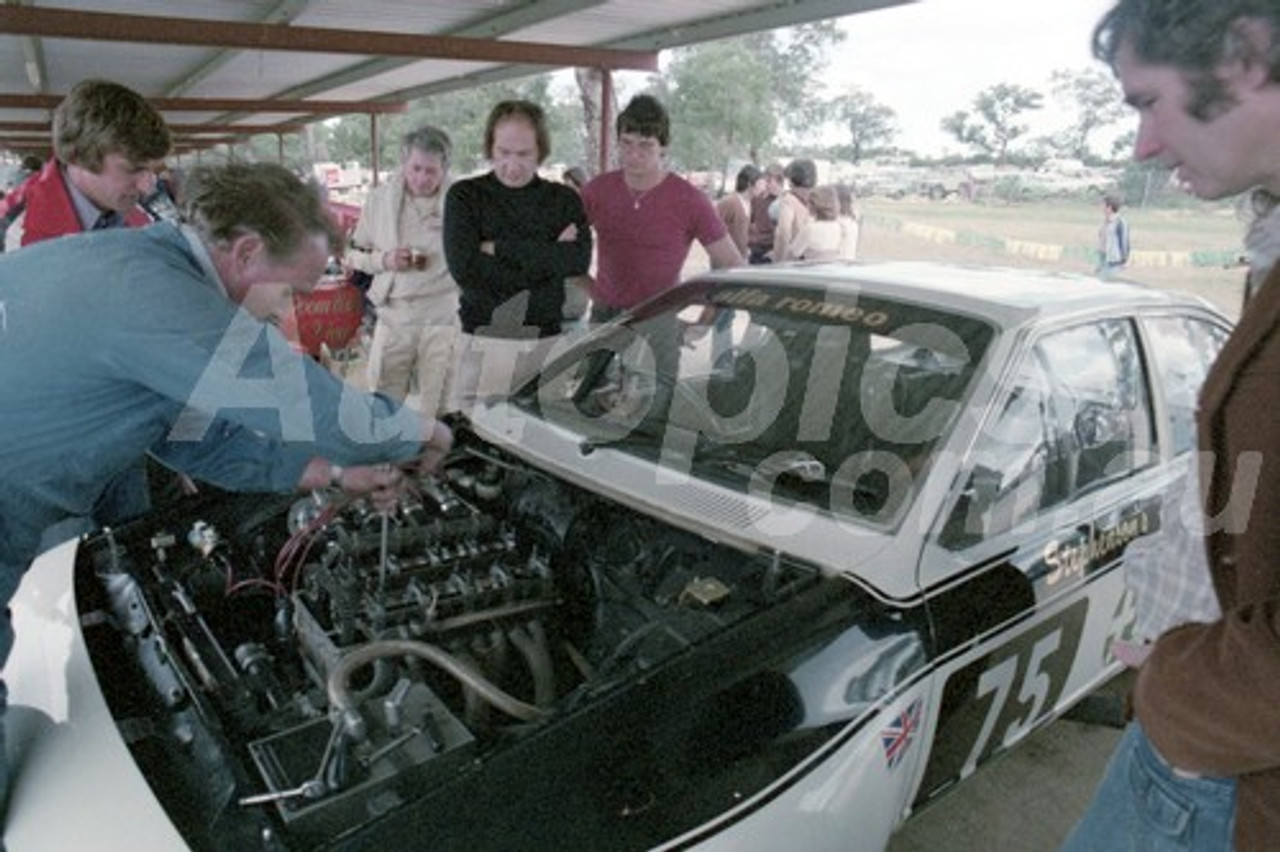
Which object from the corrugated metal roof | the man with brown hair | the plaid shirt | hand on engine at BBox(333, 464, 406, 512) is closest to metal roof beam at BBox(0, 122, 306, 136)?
the corrugated metal roof

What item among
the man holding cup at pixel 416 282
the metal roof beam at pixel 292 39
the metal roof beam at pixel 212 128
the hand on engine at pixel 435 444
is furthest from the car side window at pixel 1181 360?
the metal roof beam at pixel 212 128

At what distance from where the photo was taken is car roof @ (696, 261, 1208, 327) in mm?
2391

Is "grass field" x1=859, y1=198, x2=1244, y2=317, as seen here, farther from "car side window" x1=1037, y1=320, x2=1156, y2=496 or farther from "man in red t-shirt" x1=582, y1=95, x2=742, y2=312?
"car side window" x1=1037, y1=320, x2=1156, y2=496

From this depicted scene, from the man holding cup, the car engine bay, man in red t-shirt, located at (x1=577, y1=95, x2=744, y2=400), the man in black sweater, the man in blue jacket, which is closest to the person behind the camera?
the car engine bay

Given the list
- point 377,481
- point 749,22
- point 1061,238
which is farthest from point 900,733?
point 1061,238

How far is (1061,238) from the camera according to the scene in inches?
626

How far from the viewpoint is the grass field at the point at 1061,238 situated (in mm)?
13781

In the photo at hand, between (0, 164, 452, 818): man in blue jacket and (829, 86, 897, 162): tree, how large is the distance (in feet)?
83.3

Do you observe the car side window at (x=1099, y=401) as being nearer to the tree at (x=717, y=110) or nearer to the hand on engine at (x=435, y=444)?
the hand on engine at (x=435, y=444)

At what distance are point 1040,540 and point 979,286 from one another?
0.78m

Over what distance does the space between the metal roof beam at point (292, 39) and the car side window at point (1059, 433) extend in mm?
5847

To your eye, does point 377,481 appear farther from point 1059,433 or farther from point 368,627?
point 1059,433

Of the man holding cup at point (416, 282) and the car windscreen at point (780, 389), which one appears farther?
the man holding cup at point (416, 282)

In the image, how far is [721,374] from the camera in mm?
2854
